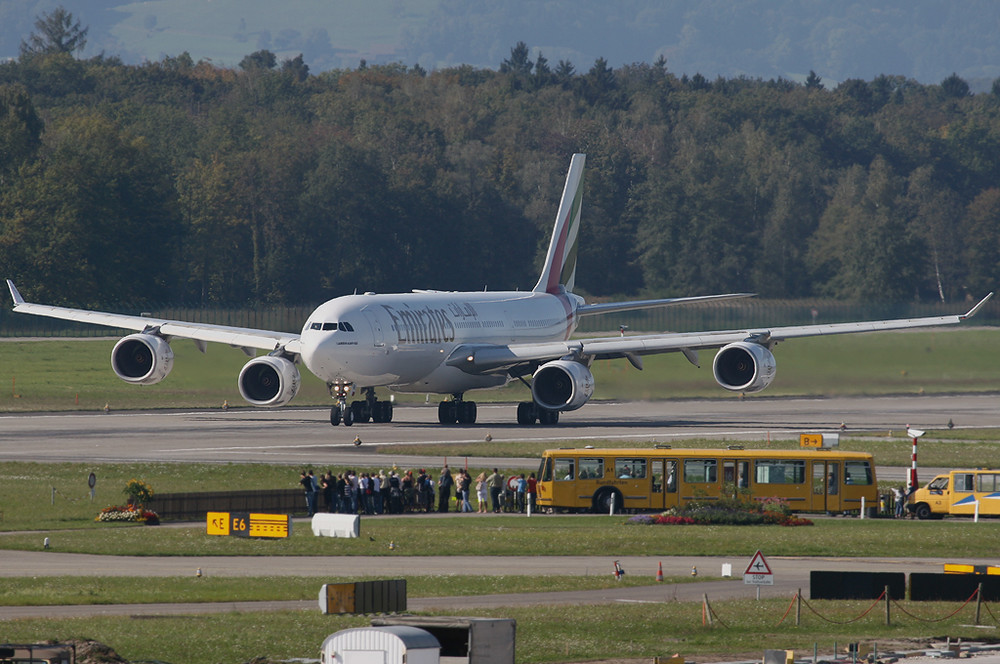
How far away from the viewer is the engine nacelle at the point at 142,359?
218 ft

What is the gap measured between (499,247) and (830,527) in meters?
103

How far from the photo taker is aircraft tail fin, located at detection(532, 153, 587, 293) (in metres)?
80.8

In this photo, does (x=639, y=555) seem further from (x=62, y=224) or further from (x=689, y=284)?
(x=689, y=284)

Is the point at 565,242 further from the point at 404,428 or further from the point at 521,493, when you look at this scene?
the point at 521,493

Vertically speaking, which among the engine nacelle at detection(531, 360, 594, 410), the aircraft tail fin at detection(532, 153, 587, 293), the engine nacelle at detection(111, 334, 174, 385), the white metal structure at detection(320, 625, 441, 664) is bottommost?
the white metal structure at detection(320, 625, 441, 664)

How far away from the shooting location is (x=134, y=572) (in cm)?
3281

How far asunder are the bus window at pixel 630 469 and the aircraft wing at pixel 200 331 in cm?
2162

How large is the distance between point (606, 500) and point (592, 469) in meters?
1.02

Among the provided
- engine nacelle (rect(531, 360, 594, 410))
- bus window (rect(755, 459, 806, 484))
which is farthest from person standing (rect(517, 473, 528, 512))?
engine nacelle (rect(531, 360, 594, 410))

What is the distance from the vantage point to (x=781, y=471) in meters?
45.9

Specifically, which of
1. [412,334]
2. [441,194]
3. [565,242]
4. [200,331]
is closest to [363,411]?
[412,334]

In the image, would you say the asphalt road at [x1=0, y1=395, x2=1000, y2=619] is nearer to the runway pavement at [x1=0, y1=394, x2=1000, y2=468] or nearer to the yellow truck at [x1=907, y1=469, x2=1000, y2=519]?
the runway pavement at [x1=0, y1=394, x2=1000, y2=468]

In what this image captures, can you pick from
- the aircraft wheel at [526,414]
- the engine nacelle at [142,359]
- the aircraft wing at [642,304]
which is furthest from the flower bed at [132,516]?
the aircraft wing at [642,304]

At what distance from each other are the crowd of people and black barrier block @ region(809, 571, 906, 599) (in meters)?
18.0
